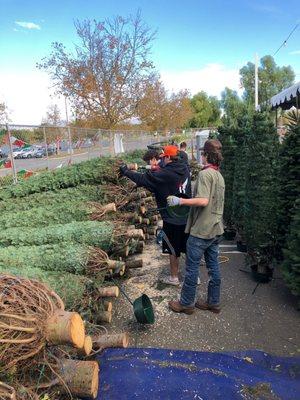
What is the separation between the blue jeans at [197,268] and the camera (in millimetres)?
4816

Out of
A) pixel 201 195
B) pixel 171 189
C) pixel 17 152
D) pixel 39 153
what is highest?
pixel 17 152

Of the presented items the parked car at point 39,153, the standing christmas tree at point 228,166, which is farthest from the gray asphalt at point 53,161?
the standing christmas tree at point 228,166

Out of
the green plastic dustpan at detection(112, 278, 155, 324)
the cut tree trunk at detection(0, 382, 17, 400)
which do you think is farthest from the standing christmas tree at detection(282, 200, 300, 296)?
the cut tree trunk at detection(0, 382, 17, 400)

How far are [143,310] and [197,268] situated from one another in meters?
0.84

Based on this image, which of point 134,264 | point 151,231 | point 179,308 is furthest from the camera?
point 151,231

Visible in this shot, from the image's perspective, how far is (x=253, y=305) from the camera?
5281 millimetres

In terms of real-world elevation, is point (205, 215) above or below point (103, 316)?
above

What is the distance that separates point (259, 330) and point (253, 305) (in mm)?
667

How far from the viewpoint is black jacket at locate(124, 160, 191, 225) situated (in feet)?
19.0

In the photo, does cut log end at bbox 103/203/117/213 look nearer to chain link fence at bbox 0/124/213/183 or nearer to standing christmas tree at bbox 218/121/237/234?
standing christmas tree at bbox 218/121/237/234

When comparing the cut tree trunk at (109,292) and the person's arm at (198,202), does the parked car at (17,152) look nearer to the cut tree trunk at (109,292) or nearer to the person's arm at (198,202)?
the cut tree trunk at (109,292)

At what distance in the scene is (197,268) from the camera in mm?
4828

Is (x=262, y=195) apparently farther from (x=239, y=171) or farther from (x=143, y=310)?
(x=143, y=310)

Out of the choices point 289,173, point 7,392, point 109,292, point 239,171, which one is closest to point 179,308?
point 109,292
